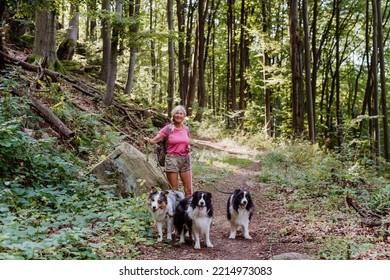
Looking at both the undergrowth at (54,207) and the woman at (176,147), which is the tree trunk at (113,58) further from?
the woman at (176,147)

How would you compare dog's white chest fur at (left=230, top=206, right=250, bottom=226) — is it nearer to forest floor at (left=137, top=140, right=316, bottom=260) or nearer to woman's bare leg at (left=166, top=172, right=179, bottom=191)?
forest floor at (left=137, top=140, right=316, bottom=260)

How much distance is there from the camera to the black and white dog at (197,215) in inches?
242

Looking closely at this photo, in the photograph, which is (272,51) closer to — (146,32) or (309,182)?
(146,32)

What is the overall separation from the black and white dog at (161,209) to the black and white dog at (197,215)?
0.66 feet

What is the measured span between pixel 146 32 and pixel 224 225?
7.54 meters

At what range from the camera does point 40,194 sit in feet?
22.3

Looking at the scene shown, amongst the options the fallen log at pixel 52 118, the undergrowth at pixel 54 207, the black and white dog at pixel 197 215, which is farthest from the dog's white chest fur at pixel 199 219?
the fallen log at pixel 52 118

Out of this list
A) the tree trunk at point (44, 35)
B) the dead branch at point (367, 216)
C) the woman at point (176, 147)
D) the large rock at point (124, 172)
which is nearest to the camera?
the dead branch at point (367, 216)

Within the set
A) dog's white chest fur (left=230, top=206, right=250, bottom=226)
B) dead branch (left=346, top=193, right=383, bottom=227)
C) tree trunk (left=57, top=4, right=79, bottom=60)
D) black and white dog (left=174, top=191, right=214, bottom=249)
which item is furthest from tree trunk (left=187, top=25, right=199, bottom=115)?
black and white dog (left=174, top=191, right=214, bottom=249)

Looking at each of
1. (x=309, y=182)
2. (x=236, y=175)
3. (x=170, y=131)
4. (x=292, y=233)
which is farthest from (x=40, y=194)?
(x=236, y=175)

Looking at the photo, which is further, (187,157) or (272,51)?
(272,51)

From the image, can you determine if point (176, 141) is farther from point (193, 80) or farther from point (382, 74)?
point (193, 80)
